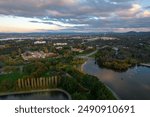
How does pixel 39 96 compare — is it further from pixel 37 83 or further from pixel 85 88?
pixel 85 88

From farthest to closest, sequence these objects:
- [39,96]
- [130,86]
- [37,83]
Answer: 1. [37,83]
2. [130,86]
3. [39,96]

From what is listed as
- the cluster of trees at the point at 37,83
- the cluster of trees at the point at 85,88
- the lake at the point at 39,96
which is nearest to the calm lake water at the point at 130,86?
the cluster of trees at the point at 85,88

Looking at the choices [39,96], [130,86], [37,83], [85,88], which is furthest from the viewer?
[37,83]

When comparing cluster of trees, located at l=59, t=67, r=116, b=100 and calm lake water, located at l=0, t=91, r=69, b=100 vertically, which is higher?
cluster of trees, located at l=59, t=67, r=116, b=100

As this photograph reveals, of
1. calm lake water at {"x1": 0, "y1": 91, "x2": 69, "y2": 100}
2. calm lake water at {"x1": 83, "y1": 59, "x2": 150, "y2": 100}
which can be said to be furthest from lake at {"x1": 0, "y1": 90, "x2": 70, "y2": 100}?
calm lake water at {"x1": 83, "y1": 59, "x2": 150, "y2": 100}

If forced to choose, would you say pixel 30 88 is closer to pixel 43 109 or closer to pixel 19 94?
pixel 19 94

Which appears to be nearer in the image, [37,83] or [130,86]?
[130,86]

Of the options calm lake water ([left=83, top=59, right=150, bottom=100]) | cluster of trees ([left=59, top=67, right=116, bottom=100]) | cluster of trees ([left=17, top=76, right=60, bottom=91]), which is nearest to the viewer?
cluster of trees ([left=59, top=67, right=116, bottom=100])

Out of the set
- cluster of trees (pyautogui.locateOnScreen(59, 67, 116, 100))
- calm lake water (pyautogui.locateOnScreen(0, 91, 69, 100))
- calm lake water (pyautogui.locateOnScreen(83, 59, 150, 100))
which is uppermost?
cluster of trees (pyautogui.locateOnScreen(59, 67, 116, 100))

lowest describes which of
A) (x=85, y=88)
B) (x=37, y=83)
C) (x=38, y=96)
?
(x=38, y=96)

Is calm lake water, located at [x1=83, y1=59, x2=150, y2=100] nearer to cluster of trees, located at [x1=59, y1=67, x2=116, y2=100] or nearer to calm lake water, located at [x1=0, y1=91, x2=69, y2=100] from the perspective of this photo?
cluster of trees, located at [x1=59, y1=67, x2=116, y2=100]

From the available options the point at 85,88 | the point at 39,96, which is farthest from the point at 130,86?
the point at 39,96

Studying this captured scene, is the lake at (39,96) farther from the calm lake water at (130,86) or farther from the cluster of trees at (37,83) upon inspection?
the calm lake water at (130,86)
